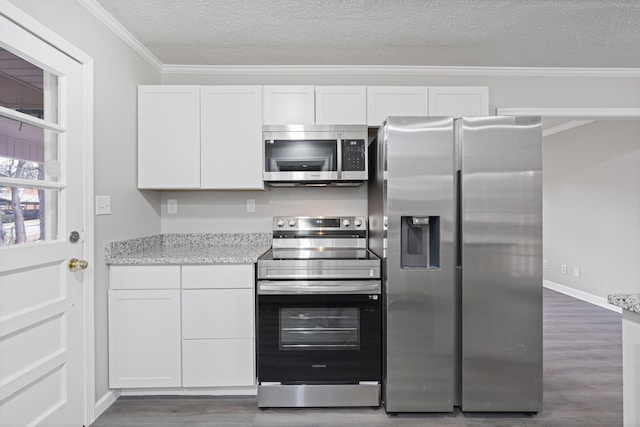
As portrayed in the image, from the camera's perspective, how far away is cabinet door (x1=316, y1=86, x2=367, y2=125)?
8.66 feet

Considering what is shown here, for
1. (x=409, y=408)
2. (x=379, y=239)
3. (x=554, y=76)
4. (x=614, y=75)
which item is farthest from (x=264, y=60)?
(x=614, y=75)

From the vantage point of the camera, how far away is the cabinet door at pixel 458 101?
2.66 m

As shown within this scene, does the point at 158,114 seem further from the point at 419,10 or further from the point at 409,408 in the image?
the point at 409,408

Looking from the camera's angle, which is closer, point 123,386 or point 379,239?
point 123,386

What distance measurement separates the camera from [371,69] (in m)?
2.91

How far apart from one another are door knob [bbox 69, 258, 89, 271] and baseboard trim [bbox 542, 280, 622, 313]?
4901mm

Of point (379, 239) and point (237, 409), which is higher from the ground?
point (379, 239)

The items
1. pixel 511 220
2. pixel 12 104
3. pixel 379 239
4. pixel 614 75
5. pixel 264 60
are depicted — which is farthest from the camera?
pixel 614 75

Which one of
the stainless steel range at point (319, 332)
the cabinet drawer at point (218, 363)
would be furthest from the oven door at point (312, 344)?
the cabinet drawer at point (218, 363)

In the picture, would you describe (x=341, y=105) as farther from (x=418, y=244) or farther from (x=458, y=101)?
(x=418, y=244)

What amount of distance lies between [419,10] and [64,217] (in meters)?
2.32

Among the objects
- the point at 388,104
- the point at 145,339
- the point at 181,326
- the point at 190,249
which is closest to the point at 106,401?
Answer: the point at 145,339

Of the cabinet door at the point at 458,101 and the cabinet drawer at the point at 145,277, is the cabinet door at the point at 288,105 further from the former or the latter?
the cabinet drawer at the point at 145,277

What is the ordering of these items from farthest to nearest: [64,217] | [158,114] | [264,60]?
[264,60]
[158,114]
[64,217]
